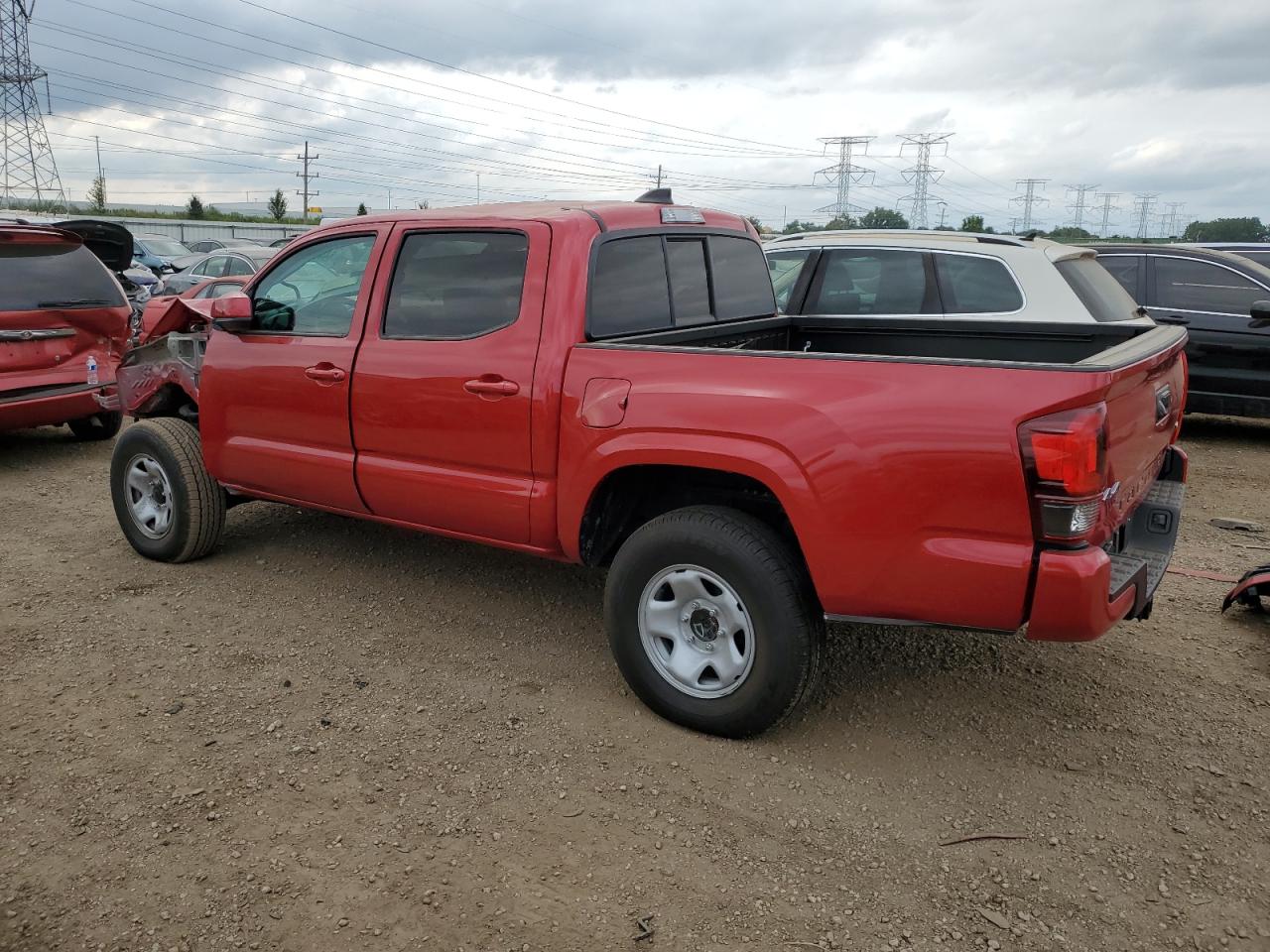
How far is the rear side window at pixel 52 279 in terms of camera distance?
23.5 ft

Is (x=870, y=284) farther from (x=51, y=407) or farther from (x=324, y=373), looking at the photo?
(x=51, y=407)

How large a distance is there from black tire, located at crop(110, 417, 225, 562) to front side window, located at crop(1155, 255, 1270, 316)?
7.82 meters

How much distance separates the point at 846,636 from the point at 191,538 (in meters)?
3.37

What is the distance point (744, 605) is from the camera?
3.23 metres

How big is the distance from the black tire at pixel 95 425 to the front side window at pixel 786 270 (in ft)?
18.6

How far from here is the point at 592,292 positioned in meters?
3.77

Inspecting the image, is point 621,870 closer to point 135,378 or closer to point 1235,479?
point 135,378

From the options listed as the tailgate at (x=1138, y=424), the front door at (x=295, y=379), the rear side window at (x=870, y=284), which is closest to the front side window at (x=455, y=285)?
the front door at (x=295, y=379)

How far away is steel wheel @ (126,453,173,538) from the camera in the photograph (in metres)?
5.23

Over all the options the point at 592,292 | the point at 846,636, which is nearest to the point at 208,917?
the point at 592,292

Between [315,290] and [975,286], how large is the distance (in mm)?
4160

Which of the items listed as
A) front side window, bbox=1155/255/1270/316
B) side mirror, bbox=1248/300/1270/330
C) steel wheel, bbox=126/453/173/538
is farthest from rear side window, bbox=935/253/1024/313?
steel wheel, bbox=126/453/173/538

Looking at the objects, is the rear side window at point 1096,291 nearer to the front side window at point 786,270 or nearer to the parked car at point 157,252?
the front side window at point 786,270

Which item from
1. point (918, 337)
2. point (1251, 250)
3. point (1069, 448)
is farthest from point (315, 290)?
point (1251, 250)
